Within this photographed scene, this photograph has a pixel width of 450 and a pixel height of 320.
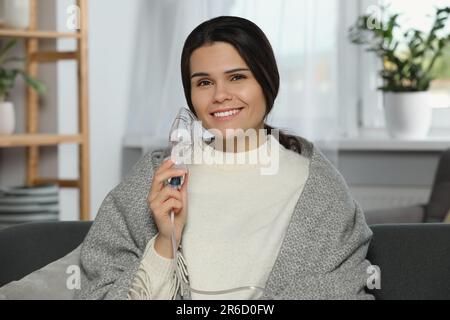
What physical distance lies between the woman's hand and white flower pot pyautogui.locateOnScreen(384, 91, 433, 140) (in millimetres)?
2198

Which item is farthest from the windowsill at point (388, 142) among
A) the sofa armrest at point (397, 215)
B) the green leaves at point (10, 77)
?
the green leaves at point (10, 77)

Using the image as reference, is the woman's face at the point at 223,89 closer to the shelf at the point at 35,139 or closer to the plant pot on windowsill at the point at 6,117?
the shelf at the point at 35,139

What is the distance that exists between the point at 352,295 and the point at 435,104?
2408 mm

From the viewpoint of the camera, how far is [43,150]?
354 centimetres

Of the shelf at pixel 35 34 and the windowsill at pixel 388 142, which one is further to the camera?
the windowsill at pixel 388 142

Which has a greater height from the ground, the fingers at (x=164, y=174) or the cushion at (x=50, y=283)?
the fingers at (x=164, y=174)

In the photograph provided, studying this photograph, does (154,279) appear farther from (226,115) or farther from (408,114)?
(408,114)

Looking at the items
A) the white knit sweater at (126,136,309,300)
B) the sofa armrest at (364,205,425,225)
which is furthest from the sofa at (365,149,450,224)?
the white knit sweater at (126,136,309,300)

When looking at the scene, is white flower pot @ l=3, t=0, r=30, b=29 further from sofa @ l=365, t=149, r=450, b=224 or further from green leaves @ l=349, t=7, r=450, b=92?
sofa @ l=365, t=149, r=450, b=224

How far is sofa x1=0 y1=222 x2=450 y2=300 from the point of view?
4.91 feet

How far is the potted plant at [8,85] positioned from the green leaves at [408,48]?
1.28 metres

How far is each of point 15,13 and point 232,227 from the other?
2.13 meters

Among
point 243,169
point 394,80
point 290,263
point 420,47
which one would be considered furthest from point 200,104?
point 420,47

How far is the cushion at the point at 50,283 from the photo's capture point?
1435 millimetres
